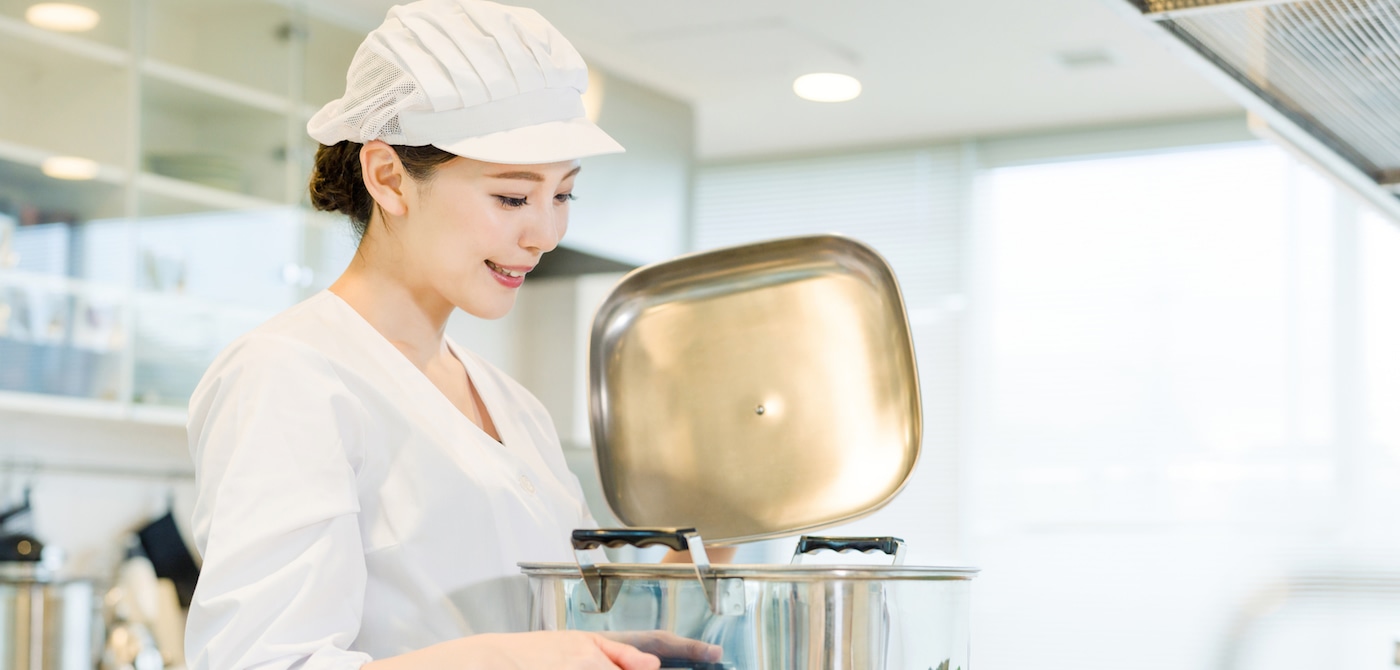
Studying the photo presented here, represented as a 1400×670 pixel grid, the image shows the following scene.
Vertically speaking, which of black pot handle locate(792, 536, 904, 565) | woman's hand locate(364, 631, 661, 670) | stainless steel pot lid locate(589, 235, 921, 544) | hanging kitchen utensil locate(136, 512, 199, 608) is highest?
stainless steel pot lid locate(589, 235, 921, 544)

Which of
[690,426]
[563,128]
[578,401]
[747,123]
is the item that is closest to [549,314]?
[578,401]

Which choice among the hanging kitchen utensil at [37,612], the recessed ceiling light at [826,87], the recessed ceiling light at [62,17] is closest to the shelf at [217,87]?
the recessed ceiling light at [62,17]

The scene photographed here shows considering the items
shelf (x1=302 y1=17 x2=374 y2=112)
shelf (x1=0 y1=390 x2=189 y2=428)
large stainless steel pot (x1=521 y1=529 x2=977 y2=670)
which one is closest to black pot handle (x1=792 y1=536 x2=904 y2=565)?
large stainless steel pot (x1=521 y1=529 x2=977 y2=670)

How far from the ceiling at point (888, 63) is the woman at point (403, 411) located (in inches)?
67.3

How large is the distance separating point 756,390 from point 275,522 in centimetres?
53

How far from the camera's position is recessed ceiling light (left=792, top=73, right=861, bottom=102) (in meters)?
3.23

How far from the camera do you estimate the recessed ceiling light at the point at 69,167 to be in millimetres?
2205

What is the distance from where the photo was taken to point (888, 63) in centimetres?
311

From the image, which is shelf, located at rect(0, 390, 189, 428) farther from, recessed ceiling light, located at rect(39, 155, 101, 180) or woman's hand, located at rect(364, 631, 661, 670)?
woman's hand, located at rect(364, 631, 661, 670)

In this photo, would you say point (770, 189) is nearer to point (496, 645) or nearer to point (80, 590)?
point (80, 590)

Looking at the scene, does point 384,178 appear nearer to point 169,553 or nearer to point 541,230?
point 541,230

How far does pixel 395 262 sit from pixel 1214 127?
9.69ft

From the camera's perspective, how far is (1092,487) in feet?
11.5

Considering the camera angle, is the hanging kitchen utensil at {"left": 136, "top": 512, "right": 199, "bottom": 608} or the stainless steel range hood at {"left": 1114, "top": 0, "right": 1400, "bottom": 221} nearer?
the stainless steel range hood at {"left": 1114, "top": 0, "right": 1400, "bottom": 221}
